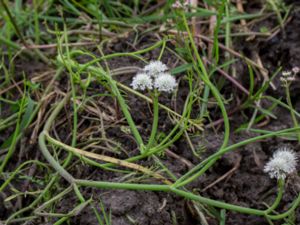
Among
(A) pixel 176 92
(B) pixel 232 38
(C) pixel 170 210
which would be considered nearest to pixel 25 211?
(C) pixel 170 210

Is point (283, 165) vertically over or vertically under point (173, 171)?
over

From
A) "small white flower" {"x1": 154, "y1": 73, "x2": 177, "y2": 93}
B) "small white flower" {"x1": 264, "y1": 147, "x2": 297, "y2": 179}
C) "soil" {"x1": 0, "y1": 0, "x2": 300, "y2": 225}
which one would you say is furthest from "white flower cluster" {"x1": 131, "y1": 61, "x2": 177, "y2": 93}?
"small white flower" {"x1": 264, "y1": 147, "x2": 297, "y2": 179}

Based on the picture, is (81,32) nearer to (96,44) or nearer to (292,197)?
(96,44)

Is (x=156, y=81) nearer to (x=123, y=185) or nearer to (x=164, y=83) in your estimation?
(x=164, y=83)

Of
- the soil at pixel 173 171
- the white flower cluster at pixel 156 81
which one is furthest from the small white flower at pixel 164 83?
the soil at pixel 173 171

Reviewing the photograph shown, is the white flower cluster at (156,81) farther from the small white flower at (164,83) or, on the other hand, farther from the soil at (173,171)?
the soil at (173,171)

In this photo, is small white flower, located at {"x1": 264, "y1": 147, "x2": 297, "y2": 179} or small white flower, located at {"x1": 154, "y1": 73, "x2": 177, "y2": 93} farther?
small white flower, located at {"x1": 154, "y1": 73, "x2": 177, "y2": 93}

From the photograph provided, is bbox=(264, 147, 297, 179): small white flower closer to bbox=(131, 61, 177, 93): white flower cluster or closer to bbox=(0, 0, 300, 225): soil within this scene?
bbox=(0, 0, 300, 225): soil

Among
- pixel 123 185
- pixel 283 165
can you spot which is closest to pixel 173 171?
pixel 123 185

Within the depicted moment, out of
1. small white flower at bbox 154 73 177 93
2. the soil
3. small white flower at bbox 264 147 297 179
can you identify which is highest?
small white flower at bbox 154 73 177 93
